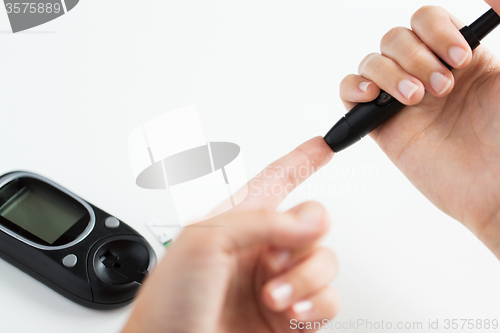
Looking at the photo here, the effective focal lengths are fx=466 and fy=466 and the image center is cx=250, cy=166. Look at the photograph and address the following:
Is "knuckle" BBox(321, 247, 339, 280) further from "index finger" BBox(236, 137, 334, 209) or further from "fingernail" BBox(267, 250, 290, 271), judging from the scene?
"index finger" BBox(236, 137, 334, 209)

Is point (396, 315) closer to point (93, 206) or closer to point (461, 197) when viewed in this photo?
point (461, 197)

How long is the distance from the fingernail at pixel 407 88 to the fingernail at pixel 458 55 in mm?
58

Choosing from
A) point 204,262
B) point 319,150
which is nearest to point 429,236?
point 319,150

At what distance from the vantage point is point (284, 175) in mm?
604

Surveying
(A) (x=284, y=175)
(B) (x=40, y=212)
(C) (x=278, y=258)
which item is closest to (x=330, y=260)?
(C) (x=278, y=258)

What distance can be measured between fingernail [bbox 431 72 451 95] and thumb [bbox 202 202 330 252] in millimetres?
322

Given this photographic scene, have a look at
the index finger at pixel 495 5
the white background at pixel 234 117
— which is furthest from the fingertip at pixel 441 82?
the white background at pixel 234 117

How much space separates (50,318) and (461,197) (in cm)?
55

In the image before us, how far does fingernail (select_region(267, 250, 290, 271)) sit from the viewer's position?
401 millimetres

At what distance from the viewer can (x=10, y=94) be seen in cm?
90

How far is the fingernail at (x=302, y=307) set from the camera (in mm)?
392

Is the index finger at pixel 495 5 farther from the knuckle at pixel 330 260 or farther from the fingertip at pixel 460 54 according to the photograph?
the knuckle at pixel 330 260

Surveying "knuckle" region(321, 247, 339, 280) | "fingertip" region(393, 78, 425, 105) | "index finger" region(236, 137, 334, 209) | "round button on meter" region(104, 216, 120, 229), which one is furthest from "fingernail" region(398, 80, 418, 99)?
"round button on meter" region(104, 216, 120, 229)

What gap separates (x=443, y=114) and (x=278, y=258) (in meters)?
0.41
